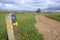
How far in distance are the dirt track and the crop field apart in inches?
3.1

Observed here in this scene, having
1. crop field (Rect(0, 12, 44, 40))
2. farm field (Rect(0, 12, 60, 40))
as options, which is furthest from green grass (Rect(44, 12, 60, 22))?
crop field (Rect(0, 12, 44, 40))

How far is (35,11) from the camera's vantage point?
2.28 meters

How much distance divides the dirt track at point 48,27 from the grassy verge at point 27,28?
9cm

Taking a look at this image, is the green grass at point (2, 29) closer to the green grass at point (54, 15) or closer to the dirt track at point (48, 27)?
the dirt track at point (48, 27)

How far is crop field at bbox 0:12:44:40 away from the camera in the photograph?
2139mm

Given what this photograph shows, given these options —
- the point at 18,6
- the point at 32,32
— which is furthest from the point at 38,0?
the point at 32,32

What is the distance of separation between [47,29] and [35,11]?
29 centimetres

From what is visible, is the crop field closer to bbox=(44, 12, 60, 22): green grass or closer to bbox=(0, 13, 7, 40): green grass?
bbox=(0, 13, 7, 40): green grass

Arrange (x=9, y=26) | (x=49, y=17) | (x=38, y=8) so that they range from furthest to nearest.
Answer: (x=49, y=17) < (x=38, y=8) < (x=9, y=26)

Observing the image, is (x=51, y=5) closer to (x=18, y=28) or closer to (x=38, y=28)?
(x=38, y=28)

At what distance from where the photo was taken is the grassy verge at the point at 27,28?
218 centimetres

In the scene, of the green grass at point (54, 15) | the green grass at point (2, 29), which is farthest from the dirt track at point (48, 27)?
the green grass at point (2, 29)

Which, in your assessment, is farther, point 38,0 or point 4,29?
point 38,0

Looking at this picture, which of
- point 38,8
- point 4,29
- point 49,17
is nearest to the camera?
point 4,29
